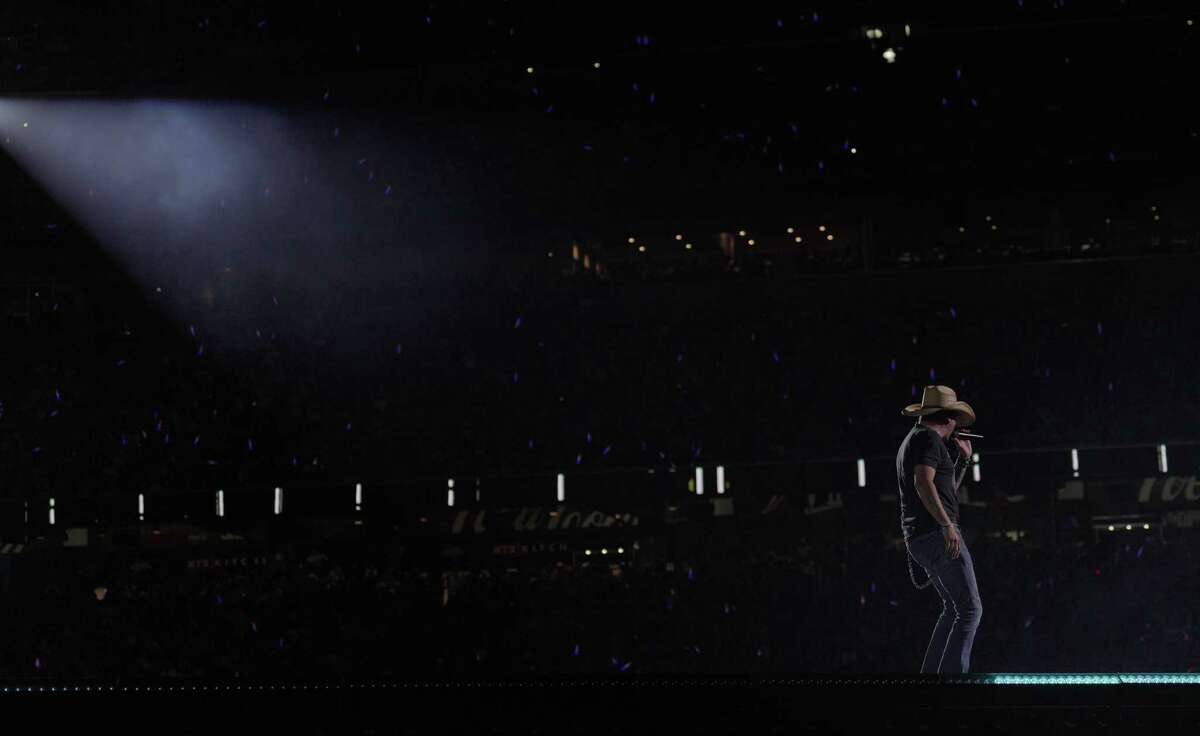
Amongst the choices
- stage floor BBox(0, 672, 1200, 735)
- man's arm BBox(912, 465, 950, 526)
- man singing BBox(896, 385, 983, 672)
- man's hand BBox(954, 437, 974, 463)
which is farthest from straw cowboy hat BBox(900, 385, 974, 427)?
stage floor BBox(0, 672, 1200, 735)

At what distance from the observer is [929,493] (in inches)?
168

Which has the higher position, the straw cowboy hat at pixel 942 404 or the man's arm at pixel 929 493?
the straw cowboy hat at pixel 942 404

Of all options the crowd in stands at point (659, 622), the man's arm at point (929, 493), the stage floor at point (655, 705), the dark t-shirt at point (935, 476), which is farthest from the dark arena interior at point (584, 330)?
the stage floor at point (655, 705)

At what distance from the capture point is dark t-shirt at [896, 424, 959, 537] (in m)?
4.33

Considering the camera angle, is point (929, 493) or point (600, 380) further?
point (600, 380)

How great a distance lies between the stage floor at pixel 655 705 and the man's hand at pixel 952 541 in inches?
31.2

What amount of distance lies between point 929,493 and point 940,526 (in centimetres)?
13

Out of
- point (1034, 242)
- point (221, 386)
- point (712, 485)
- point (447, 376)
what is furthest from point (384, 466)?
point (1034, 242)

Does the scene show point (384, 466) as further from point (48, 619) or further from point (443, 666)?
point (443, 666)

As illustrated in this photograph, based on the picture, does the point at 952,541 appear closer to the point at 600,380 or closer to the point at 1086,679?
the point at 1086,679

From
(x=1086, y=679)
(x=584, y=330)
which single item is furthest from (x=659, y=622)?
(x=584, y=330)

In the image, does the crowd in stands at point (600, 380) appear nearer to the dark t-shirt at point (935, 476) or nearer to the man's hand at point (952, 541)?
the dark t-shirt at point (935, 476)

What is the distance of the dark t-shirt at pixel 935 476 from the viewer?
433 cm

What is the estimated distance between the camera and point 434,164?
1543 centimetres
